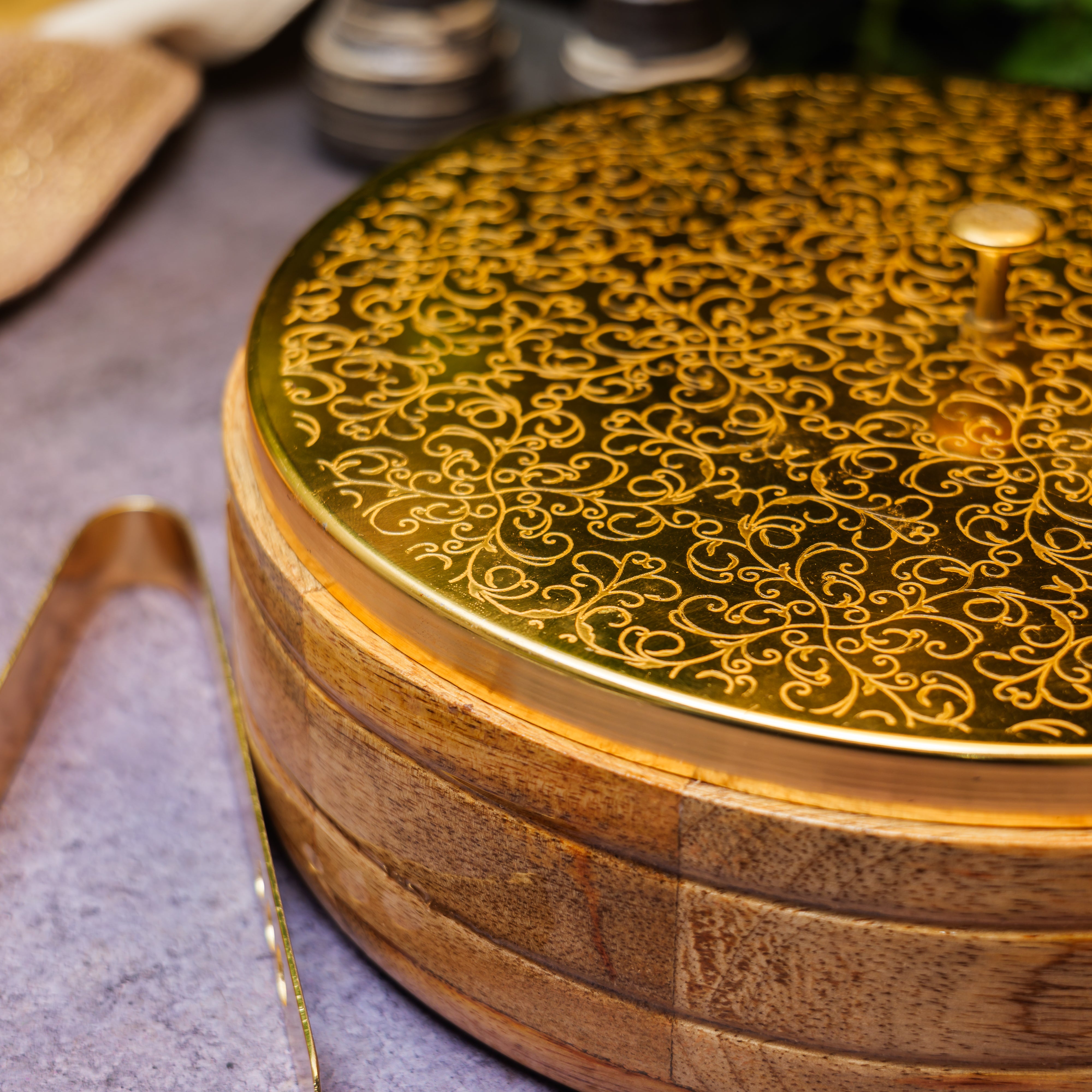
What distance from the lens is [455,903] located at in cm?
77

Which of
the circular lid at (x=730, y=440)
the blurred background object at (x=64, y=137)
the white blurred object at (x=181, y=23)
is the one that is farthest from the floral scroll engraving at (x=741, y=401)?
the white blurred object at (x=181, y=23)

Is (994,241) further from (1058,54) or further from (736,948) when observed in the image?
(1058,54)

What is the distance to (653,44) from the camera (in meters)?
1.84

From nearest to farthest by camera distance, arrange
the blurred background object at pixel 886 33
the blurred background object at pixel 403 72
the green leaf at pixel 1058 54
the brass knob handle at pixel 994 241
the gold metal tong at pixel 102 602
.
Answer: the brass knob handle at pixel 994 241, the gold metal tong at pixel 102 602, the blurred background object at pixel 403 72, the green leaf at pixel 1058 54, the blurred background object at pixel 886 33

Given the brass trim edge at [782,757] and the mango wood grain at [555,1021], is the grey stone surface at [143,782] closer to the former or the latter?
the mango wood grain at [555,1021]

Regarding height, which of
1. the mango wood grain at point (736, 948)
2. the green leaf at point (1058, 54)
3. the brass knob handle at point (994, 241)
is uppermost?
the brass knob handle at point (994, 241)

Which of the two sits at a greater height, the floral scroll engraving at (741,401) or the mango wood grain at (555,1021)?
the floral scroll engraving at (741,401)

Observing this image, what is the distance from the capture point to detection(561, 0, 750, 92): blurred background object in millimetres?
1820

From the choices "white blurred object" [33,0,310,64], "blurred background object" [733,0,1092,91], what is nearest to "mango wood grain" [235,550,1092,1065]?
"white blurred object" [33,0,310,64]

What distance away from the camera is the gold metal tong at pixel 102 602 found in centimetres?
96

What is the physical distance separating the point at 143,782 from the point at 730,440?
0.58 m

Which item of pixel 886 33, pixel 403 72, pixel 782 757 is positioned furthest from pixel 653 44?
pixel 782 757

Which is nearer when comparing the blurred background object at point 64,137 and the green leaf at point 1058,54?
the blurred background object at point 64,137

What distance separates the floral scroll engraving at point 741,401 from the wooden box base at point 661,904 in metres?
0.06
